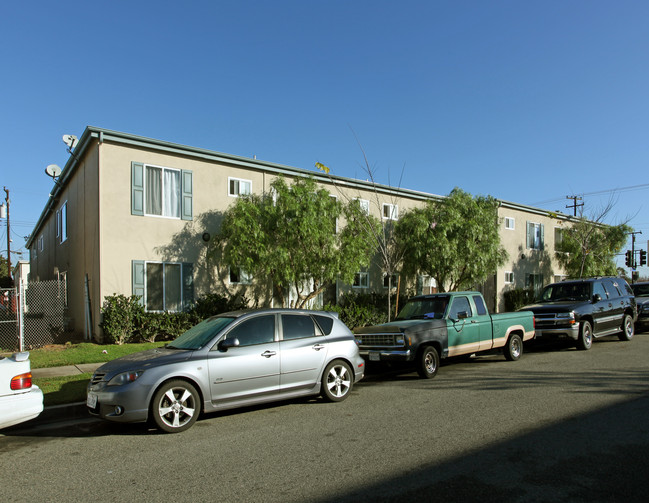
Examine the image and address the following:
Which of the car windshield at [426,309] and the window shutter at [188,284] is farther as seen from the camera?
the window shutter at [188,284]

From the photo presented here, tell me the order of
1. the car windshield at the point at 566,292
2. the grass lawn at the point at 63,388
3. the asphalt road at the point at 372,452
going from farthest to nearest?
1. the car windshield at the point at 566,292
2. the grass lawn at the point at 63,388
3. the asphalt road at the point at 372,452

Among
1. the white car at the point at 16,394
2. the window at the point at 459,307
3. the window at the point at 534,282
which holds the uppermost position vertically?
the window at the point at 534,282

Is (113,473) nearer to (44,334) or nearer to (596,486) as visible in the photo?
(596,486)

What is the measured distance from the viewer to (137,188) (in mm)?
15352

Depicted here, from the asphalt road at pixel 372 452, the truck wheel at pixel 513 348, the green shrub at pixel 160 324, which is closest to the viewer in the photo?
the asphalt road at pixel 372 452

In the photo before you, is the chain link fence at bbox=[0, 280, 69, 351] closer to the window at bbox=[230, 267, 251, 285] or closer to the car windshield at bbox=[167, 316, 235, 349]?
the window at bbox=[230, 267, 251, 285]

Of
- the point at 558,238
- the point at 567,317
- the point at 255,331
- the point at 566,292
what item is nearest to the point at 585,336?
the point at 567,317

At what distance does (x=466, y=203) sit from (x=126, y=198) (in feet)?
43.9

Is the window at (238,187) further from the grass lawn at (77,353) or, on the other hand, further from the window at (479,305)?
the window at (479,305)

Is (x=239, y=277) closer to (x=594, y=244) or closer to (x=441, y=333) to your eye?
(x=441, y=333)

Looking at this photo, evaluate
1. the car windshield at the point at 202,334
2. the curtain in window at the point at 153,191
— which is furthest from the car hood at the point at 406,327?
the curtain in window at the point at 153,191

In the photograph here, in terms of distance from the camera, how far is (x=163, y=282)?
1569cm

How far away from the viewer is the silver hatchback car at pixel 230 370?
6449 mm

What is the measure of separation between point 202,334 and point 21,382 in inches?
94.9
